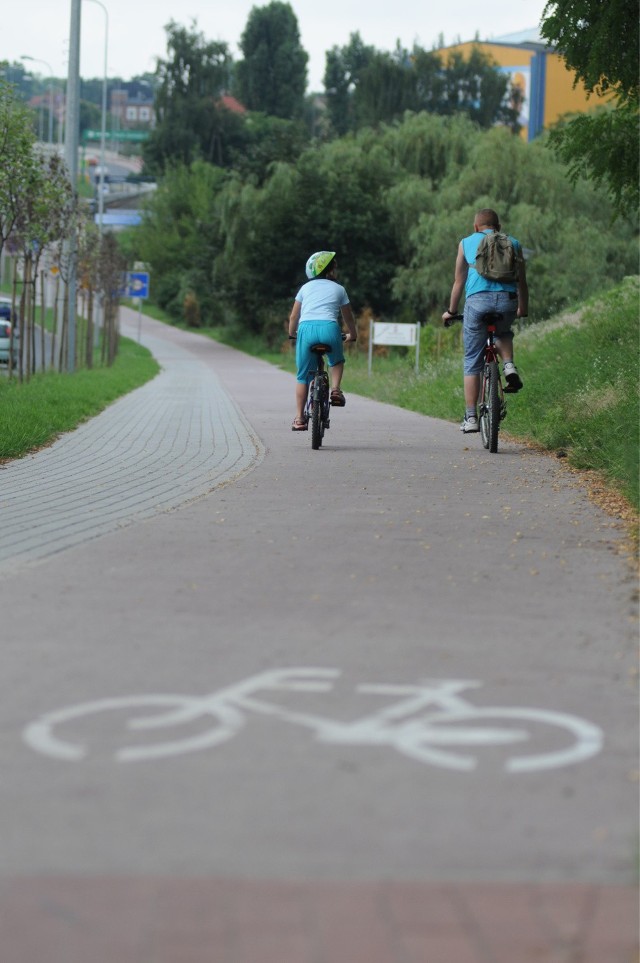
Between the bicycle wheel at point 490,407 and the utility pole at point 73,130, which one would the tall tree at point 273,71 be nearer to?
the utility pole at point 73,130

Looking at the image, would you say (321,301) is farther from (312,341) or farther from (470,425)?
(470,425)

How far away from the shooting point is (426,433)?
15750 millimetres

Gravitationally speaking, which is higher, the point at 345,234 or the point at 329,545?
the point at 345,234

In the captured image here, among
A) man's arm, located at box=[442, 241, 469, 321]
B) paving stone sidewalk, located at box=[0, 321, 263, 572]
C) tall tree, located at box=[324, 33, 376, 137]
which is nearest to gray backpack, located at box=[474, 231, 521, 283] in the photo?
man's arm, located at box=[442, 241, 469, 321]

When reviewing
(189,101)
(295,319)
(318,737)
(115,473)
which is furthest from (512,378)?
(189,101)

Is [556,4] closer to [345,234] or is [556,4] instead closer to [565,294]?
[565,294]

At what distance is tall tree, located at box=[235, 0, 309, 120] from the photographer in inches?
5231

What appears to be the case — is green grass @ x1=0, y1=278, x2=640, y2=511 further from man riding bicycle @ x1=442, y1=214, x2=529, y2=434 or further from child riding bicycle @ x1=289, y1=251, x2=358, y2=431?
child riding bicycle @ x1=289, y1=251, x2=358, y2=431

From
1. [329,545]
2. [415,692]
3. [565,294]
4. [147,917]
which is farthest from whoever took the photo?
[565,294]

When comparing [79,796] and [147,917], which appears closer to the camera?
[147,917]

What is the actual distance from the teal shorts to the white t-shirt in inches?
3.1

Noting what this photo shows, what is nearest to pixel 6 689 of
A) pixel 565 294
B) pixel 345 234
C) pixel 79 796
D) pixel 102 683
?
pixel 102 683

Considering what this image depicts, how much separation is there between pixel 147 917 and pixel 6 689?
1876mm

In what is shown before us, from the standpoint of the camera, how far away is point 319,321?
13672 mm
